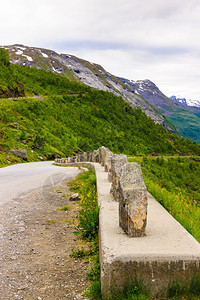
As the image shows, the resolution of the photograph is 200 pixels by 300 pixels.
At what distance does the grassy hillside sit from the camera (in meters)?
34.2

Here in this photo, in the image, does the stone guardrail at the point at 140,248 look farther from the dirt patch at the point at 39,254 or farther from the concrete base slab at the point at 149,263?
the dirt patch at the point at 39,254

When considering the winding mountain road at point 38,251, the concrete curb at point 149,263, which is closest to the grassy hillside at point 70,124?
the winding mountain road at point 38,251

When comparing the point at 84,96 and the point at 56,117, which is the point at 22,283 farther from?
the point at 84,96

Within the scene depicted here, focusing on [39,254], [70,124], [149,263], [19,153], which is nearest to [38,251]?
[39,254]

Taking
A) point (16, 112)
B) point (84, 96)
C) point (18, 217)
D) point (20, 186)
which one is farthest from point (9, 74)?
point (18, 217)

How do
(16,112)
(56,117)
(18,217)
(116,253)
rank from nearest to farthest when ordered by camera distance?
1. (116,253)
2. (18,217)
3. (16,112)
4. (56,117)

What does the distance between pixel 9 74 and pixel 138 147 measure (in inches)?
1625

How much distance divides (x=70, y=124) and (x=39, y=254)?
57.8 metres

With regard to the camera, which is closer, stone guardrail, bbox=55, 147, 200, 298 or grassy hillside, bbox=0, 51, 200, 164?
stone guardrail, bbox=55, 147, 200, 298

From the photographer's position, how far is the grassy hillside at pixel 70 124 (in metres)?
34.2

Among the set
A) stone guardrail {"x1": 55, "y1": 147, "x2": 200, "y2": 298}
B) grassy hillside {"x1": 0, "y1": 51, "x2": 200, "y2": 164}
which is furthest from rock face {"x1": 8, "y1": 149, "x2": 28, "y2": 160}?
stone guardrail {"x1": 55, "y1": 147, "x2": 200, "y2": 298}

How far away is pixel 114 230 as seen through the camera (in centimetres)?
364

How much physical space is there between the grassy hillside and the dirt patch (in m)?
17.1

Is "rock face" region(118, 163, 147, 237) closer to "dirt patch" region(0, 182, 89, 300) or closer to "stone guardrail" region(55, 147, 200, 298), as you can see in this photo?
"stone guardrail" region(55, 147, 200, 298)
